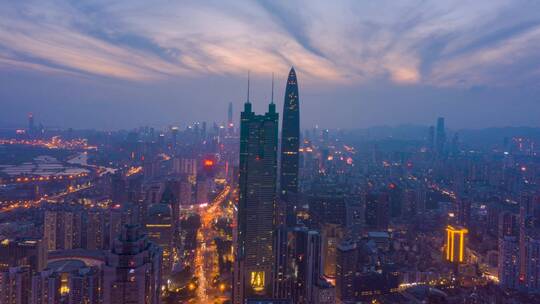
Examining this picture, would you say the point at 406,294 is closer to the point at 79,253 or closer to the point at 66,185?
the point at 79,253

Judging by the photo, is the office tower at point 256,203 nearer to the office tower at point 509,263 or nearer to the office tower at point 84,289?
the office tower at point 84,289

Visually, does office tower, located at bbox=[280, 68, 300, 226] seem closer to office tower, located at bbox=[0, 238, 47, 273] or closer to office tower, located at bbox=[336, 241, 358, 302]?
office tower, located at bbox=[336, 241, 358, 302]

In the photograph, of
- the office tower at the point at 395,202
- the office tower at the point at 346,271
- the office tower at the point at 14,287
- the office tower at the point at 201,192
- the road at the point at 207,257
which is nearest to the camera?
the office tower at the point at 14,287

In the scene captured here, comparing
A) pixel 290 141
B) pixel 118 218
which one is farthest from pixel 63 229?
pixel 290 141

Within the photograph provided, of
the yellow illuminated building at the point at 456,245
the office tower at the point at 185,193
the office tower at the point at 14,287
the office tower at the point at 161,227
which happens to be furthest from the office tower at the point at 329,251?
the office tower at the point at 185,193

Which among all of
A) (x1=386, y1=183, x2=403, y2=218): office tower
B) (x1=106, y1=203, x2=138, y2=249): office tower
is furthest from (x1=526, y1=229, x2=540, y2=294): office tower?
(x1=106, y1=203, x2=138, y2=249): office tower

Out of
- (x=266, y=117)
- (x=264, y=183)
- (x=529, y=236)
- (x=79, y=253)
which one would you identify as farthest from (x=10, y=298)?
(x=529, y=236)
